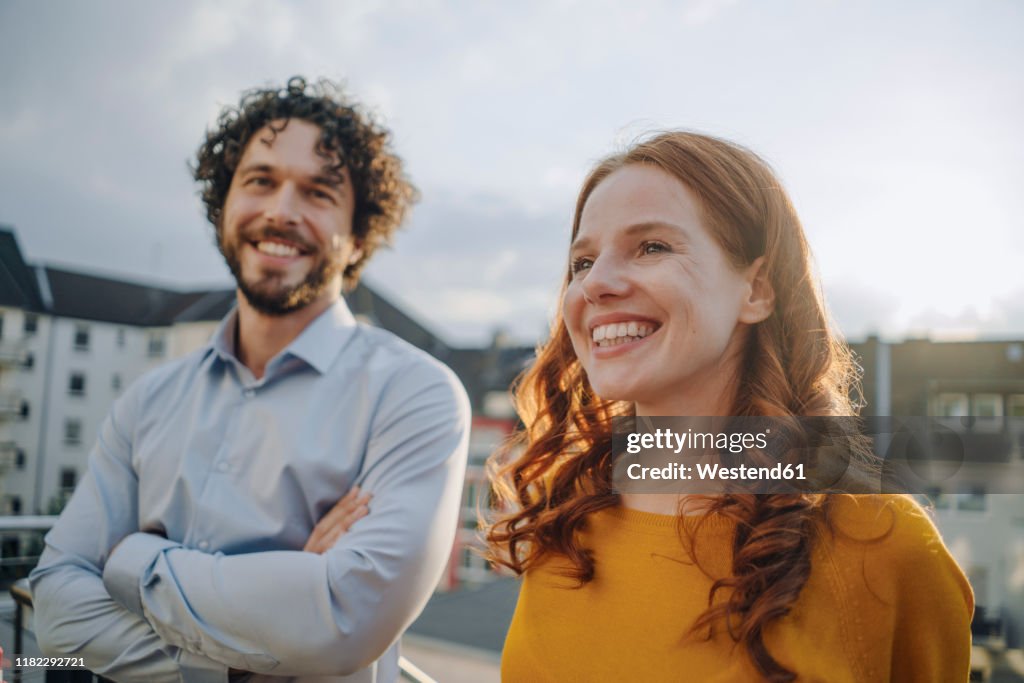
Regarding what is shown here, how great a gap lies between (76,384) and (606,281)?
12.1 ft

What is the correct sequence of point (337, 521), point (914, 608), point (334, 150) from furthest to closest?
point (334, 150) → point (337, 521) → point (914, 608)

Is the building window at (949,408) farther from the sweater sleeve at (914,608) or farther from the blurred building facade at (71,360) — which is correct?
the sweater sleeve at (914,608)

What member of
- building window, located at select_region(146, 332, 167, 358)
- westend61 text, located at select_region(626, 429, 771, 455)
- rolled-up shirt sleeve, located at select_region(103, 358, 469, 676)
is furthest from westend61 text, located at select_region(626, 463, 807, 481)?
building window, located at select_region(146, 332, 167, 358)

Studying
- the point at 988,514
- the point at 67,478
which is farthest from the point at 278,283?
the point at 988,514

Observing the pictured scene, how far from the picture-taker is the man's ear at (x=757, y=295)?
1.03m

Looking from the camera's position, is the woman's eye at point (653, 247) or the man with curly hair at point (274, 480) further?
the man with curly hair at point (274, 480)

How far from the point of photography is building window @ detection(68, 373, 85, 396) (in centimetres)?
360

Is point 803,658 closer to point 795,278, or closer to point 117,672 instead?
point 795,278

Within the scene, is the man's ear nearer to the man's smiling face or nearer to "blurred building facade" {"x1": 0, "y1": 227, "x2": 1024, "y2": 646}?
the man's smiling face

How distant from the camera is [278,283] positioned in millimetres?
1770

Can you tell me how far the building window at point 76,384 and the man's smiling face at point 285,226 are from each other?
7.59 ft

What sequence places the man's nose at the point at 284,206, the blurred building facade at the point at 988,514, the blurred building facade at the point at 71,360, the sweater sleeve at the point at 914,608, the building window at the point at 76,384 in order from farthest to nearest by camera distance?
the building window at the point at 76,384
the blurred building facade at the point at 71,360
the man's nose at the point at 284,206
the blurred building facade at the point at 988,514
the sweater sleeve at the point at 914,608

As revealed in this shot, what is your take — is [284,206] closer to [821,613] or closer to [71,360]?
[821,613]

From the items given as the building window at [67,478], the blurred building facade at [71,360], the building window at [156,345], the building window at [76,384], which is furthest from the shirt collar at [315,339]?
the building window at [76,384]
